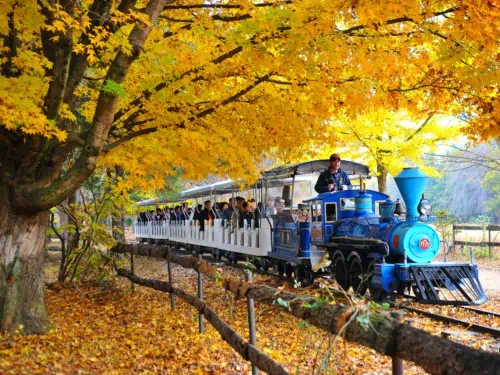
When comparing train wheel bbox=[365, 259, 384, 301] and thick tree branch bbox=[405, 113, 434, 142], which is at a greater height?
thick tree branch bbox=[405, 113, 434, 142]

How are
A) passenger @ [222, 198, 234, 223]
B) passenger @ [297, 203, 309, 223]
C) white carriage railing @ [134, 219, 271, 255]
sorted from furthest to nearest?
passenger @ [222, 198, 234, 223], white carriage railing @ [134, 219, 271, 255], passenger @ [297, 203, 309, 223]

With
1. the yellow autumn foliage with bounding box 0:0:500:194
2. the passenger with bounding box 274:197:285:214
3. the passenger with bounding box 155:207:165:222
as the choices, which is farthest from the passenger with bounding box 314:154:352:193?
the passenger with bounding box 155:207:165:222

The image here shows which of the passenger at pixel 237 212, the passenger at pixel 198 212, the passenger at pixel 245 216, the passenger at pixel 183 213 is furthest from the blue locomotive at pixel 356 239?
the passenger at pixel 183 213

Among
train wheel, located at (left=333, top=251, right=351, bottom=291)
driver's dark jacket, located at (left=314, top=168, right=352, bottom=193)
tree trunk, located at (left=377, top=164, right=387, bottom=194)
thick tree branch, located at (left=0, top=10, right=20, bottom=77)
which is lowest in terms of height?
train wheel, located at (left=333, top=251, right=351, bottom=291)

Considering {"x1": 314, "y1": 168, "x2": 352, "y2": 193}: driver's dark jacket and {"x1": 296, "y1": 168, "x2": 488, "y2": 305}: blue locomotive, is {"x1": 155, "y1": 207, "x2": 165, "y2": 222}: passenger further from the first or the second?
{"x1": 296, "y1": 168, "x2": 488, "y2": 305}: blue locomotive

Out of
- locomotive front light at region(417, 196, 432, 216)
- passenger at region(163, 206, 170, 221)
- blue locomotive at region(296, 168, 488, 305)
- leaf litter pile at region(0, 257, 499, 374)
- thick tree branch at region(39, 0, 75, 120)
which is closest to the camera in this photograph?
leaf litter pile at region(0, 257, 499, 374)

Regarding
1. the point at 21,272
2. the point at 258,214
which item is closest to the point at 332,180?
the point at 258,214

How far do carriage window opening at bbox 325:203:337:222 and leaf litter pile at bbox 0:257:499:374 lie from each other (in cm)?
270

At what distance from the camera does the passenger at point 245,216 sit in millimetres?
17461

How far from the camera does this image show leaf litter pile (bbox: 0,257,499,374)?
20.4 feet

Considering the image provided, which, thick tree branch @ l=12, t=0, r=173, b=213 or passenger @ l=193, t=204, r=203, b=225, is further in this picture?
passenger @ l=193, t=204, r=203, b=225

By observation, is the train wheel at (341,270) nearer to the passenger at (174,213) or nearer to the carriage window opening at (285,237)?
the carriage window opening at (285,237)

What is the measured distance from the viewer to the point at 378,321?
128 inches

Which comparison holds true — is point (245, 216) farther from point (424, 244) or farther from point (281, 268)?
point (424, 244)
